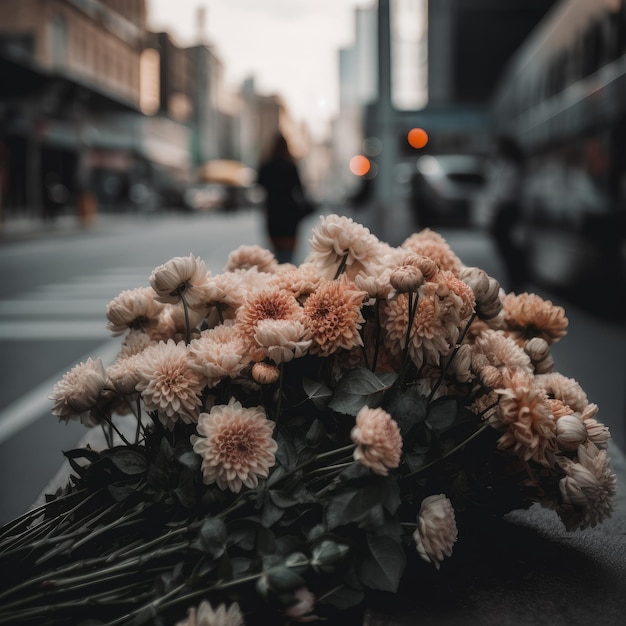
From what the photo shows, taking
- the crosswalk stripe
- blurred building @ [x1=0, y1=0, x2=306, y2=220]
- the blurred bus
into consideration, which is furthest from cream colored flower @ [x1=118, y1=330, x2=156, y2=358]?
blurred building @ [x1=0, y1=0, x2=306, y2=220]

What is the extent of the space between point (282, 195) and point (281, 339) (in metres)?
7.89

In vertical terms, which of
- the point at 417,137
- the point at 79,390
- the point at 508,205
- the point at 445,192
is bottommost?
the point at 79,390

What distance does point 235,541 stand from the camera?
1879 mm

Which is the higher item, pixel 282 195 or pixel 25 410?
pixel 282 195

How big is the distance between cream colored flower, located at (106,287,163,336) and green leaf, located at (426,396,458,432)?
84 centimetres

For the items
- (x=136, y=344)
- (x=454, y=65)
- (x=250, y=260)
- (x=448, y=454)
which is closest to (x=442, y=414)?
(x=448, y=454)

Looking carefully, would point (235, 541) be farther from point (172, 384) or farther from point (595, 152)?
point (595, 152)

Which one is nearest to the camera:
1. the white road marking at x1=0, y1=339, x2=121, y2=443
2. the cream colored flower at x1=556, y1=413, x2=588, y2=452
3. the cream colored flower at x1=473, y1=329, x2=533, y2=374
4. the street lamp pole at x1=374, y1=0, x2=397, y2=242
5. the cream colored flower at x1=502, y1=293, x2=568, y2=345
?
the cream colored flower at x1=556, y1=413, x2=588, y2=452

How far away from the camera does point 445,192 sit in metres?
24.7

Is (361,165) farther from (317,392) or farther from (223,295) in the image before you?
(317,392)

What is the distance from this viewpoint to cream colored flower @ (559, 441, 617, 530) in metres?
2.09

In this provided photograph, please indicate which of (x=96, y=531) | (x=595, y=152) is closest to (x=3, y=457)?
(x=96, y=531)

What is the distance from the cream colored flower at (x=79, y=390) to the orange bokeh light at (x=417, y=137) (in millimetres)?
12631

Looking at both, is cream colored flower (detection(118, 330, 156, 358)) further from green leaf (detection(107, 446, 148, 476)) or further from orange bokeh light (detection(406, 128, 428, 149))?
orange bokeh light (detection(406, 128, 428, 149))
